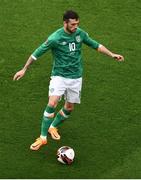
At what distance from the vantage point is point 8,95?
1281cm

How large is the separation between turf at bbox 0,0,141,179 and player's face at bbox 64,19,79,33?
2.08m

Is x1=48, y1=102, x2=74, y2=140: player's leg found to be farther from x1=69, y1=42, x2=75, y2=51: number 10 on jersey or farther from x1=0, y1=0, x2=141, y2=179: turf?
x1=69, y1=42, x2=75, y2=51: number 10 on jersey

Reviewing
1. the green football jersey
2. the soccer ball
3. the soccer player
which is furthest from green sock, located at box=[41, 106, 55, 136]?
the green football jersey

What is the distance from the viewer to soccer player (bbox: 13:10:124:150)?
35.9 feet

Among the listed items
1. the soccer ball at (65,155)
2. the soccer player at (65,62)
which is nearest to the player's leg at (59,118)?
the soccer player at (65,62)

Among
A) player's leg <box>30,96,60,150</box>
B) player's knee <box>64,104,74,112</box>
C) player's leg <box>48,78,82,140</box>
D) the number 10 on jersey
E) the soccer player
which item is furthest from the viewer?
player's knee <box>64,104,74,112</box>

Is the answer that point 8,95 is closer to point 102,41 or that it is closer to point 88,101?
point 88,101

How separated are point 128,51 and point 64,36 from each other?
359cm

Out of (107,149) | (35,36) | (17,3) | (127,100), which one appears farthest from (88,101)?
(17,3)

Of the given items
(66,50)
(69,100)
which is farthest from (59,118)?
(66,50)

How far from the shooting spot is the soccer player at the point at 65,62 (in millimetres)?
10945

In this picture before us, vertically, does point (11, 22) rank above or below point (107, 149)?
above

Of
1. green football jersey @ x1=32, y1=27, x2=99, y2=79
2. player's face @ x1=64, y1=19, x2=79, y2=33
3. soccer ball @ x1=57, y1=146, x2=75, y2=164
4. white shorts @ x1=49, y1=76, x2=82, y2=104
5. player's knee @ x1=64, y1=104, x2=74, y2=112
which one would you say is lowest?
soccer ball @ x1=57, y1=146, x2=75, y2=164

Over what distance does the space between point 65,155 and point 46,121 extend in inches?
28.5
